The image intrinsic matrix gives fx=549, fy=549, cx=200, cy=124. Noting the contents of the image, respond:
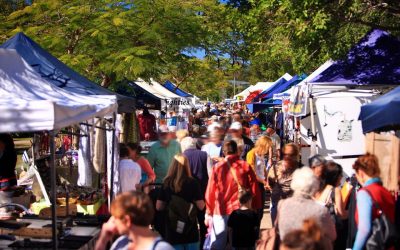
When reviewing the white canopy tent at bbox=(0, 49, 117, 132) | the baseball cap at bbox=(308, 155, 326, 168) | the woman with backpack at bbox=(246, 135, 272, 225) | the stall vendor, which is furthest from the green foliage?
the stall vendor

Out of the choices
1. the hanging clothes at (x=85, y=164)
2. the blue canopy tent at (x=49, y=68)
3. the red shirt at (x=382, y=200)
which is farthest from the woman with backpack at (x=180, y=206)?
the hanging clothes at (x=85, y=164)

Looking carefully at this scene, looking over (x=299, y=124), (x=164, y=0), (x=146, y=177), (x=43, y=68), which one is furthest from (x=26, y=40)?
(x=164, y=0)

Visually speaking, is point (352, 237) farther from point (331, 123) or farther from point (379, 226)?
point (331, 123)

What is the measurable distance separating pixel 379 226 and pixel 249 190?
2.47 meters

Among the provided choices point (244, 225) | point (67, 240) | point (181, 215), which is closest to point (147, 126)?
point (244, 225)

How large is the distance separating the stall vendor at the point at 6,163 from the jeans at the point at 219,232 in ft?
10.3

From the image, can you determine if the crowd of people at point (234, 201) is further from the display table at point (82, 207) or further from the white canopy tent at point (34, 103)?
the white canopy tent at point (34, 103)

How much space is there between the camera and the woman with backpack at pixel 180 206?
19.7 ft

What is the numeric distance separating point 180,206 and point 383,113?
242 cm

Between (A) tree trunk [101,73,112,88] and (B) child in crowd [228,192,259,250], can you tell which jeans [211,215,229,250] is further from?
(A) tree trunk [101,73,112,88]

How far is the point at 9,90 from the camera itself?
19.2 ft

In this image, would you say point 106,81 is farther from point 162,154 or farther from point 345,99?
point 162,154

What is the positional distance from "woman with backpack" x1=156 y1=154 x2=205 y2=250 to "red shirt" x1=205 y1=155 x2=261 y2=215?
617mm

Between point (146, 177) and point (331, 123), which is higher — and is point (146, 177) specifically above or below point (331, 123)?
below
